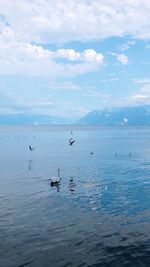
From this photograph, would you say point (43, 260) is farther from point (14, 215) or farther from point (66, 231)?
point (14, 215)

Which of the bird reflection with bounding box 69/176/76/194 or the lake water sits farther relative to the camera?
the bird reflection with bounding box 69/176/76/194

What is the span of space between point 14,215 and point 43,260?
13.0 meters

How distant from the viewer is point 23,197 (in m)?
50.2

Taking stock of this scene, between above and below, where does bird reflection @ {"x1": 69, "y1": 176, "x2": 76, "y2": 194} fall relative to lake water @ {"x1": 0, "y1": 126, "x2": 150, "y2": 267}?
above

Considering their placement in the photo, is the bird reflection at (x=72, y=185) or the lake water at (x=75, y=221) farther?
the bird reflection at (x=72, y=185)

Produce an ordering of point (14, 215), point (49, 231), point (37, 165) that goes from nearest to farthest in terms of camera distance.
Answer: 1. point (49, 231)
2. point (14, 215)
3. point (37, 165)

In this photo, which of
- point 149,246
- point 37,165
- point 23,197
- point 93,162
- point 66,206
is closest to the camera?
point 149,246

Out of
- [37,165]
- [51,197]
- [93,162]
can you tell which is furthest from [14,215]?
[93,162]

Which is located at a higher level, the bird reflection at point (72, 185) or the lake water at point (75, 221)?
the bird reflection at point (72, 185)

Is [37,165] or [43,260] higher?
[37,165]

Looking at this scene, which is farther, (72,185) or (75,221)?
(72,185)

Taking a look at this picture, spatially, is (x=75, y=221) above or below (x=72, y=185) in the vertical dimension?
below

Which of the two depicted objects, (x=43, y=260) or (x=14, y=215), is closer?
(x=43, y=260)

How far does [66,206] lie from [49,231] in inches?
387
